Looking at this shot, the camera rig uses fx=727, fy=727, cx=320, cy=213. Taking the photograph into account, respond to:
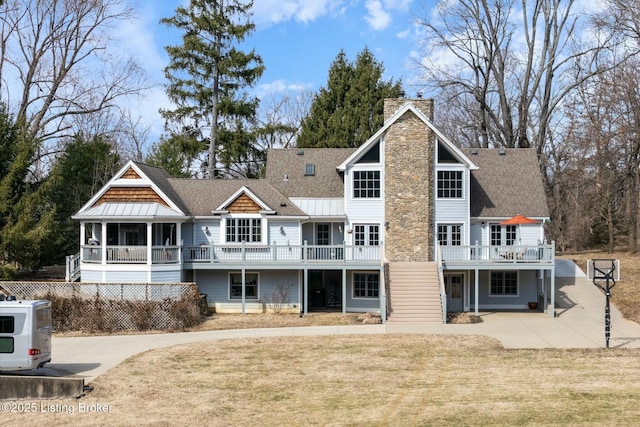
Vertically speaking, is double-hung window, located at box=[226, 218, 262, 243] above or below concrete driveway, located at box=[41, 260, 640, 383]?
above

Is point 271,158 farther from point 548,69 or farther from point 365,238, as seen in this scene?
point 548,69

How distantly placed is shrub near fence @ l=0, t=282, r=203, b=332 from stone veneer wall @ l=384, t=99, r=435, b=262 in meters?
9.47

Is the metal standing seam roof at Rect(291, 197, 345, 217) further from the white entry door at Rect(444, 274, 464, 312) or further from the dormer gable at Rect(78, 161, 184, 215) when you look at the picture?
the white entry door at Rect(444, 274, 464, 312)

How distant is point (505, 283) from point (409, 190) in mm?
6281

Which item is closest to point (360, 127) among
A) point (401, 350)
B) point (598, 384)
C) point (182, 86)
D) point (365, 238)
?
point (182, 86)

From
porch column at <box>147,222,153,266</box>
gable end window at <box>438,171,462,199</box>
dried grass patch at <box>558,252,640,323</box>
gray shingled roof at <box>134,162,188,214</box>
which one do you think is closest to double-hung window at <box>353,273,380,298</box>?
gable end window at <box>438,171,462,199</box>

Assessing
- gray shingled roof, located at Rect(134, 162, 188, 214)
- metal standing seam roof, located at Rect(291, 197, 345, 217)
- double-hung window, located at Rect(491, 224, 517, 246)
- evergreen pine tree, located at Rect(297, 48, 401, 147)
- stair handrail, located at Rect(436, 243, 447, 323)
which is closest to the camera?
stair handrail, located at Rect(436, 243, 447, 323)

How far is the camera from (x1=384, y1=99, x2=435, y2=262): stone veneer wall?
32.0 meters

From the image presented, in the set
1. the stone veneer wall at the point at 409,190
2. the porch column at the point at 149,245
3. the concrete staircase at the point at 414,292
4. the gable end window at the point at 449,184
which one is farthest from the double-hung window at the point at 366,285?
the porch column at the point at 149,245

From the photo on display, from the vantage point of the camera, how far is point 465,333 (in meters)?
24.9

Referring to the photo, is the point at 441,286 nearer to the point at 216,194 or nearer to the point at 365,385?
the point at 365,385

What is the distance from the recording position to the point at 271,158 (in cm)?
3622

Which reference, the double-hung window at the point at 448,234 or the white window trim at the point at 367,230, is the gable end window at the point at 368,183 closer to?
the white window trim at the point at 367,230

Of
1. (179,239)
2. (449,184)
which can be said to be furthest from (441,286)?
(179,239)
